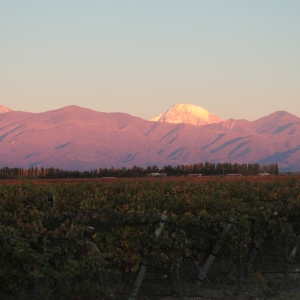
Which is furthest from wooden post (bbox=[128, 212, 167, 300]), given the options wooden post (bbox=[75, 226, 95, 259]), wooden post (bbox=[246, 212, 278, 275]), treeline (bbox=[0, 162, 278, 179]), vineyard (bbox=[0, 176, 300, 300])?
treeline (bbox=[0, 162, 278, 179])

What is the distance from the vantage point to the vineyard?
10250 mm

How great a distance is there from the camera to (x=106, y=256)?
426 inches

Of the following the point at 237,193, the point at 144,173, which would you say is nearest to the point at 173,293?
the point at 237,193

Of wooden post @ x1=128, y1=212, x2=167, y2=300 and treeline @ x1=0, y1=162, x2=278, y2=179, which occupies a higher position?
treeline @ x1=0, y1=162, x2=278, y2=179

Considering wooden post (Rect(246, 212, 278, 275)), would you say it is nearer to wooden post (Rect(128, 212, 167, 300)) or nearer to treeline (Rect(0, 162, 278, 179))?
wooden post (Rect(128, 212, 167, 300))

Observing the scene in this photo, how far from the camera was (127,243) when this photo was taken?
36.8 ft

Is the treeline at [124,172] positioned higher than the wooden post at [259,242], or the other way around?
the treeline at [124,172]

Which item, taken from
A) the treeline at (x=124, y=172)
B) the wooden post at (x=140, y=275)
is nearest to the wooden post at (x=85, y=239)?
the wooden post at (x=140, y=275)

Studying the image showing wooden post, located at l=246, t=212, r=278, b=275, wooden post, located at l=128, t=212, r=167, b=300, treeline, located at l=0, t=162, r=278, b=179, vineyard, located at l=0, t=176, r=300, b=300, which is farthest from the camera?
treeline, located at l=0, t=162, r=278, b=179

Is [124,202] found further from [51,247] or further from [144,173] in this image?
[144,173]

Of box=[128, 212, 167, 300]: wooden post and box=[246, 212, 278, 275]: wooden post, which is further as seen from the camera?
box=[246, 212, 278, 275]: wooden post

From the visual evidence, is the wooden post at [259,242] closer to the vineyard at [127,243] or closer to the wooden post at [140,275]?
the vineyard at [127,243]

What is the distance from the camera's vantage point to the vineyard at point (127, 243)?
404 inches

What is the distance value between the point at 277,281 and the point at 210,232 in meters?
2.92
